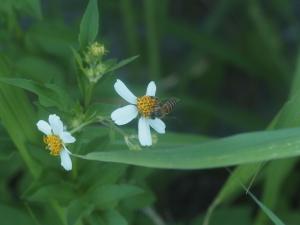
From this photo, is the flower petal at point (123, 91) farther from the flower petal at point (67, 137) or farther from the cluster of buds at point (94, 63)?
the flower petal at point (67, 137)

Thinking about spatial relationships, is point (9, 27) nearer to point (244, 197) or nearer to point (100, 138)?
point (100, 138)

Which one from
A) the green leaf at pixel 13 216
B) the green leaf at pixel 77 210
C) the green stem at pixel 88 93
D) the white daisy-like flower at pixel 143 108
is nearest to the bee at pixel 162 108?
the white daisy-like flower at pixel 143 108

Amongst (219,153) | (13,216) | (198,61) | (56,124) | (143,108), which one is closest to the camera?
(219,153)

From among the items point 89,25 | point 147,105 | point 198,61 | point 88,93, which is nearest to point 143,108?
point 147,105

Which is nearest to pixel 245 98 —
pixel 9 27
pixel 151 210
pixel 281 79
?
pixel 281 79

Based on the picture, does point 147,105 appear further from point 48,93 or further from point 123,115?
point 48,93
